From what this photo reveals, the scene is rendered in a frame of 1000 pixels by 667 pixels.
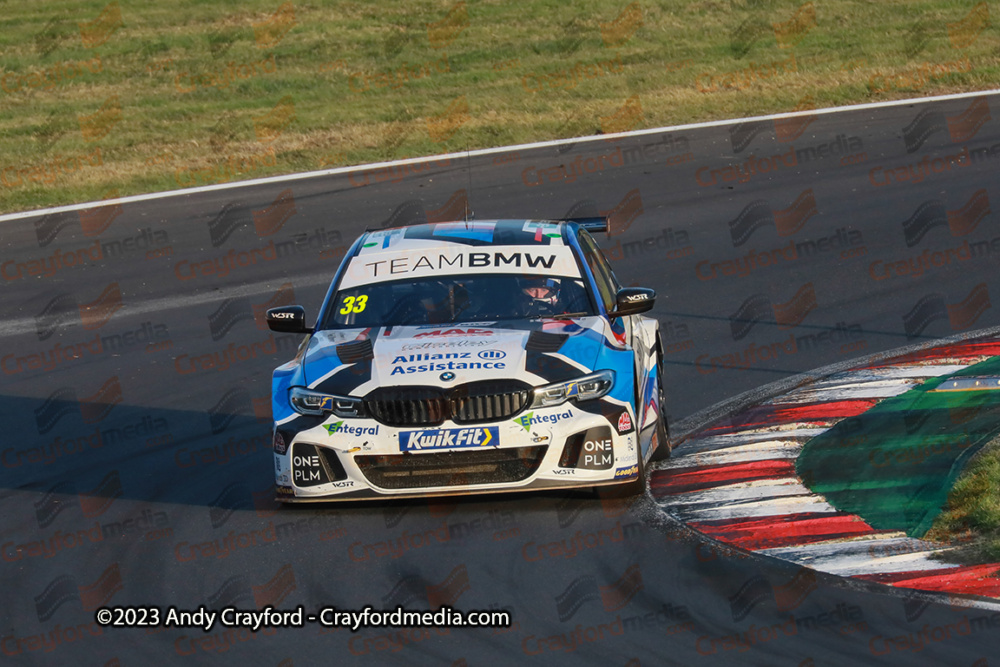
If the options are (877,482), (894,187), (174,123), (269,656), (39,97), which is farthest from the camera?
(39,97)

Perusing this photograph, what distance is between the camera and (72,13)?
2861 centimetres

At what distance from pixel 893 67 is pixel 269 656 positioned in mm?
20704

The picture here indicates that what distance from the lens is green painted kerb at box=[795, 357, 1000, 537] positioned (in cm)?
768

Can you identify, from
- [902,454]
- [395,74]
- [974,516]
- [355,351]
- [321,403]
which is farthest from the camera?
[395,74]

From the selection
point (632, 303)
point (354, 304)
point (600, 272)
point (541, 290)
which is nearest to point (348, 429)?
point (354, 304)

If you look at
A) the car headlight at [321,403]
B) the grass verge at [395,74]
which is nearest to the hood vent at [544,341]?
the car headlight at [321,403]

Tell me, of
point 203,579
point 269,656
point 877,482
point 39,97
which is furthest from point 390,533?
point 39,97

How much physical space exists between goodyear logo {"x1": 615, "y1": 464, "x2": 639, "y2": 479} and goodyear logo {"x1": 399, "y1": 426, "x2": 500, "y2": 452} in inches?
27.4

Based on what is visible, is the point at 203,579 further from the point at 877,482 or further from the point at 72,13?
the point at 72,13

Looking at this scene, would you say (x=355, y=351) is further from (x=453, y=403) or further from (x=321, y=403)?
(x=453, y=403)

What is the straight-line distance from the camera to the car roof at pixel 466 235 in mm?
9203

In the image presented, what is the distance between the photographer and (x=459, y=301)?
28.7 ft

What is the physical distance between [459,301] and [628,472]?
161 cm

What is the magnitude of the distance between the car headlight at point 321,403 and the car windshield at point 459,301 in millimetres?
816
